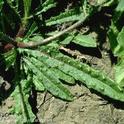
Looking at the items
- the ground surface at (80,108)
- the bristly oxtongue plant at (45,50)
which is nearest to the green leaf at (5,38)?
the bristly oxtongue plant at (45,50)

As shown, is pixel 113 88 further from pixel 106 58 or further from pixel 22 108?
pixel 22 108

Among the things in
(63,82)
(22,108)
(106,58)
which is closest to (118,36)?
(106,58)

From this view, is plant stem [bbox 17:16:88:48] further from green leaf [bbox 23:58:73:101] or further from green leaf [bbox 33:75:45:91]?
green leaf [bbox 33:75:45:91]

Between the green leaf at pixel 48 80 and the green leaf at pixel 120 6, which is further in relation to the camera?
the green leaf at pixel 48 80

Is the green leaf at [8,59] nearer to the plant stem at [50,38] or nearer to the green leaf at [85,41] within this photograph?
the plant stem at [50,38]

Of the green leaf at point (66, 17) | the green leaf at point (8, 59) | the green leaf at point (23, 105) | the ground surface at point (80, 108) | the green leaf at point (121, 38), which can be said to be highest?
the green leaf at point (66, 17)

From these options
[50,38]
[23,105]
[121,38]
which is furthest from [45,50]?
[121,38]
